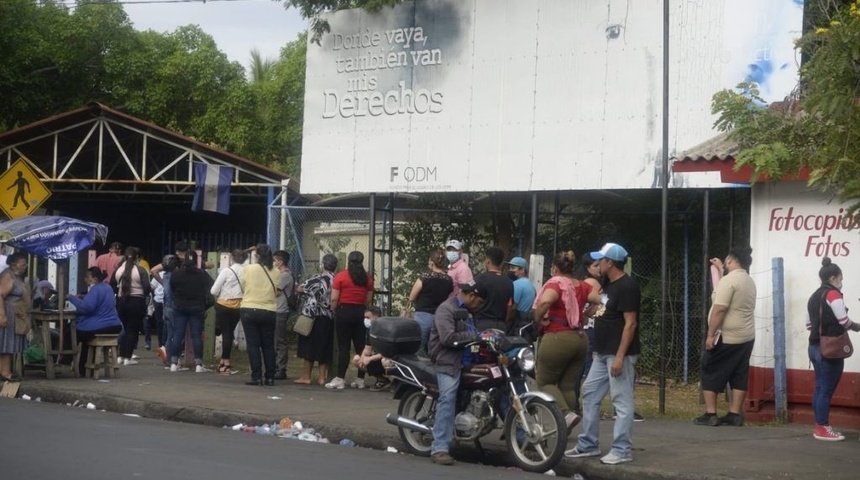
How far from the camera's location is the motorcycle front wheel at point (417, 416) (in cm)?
1081

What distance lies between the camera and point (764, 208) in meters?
13.1

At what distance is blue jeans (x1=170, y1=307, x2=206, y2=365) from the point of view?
17375mm

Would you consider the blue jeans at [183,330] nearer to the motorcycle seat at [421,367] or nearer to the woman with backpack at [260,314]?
the woman with backpack at [260,314]

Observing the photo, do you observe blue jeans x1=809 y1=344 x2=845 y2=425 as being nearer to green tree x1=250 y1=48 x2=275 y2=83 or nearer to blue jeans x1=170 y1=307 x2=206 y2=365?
blue jeans x1=170 y1=307 x2=206 y2=365

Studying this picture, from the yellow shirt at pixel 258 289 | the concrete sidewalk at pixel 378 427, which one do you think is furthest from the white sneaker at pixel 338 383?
the yellow shirt at pixel 258 289

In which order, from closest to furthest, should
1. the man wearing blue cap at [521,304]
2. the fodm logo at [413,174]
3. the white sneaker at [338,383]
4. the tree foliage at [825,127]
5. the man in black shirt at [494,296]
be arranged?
the tree foliage at [825,127]
the man in black shirt at [494,296]
the man wearing blue cap at [521,304]
the white sneaker at [338,383]
the fodm logo at [413,174]

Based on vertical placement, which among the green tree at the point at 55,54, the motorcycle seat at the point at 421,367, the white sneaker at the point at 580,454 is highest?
the green tree at the point at 55,54

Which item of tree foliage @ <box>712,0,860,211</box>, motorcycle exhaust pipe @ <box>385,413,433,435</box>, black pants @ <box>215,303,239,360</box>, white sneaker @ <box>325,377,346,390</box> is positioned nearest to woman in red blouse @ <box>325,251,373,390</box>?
white sneaker @ <box>325,377,346,390</box>

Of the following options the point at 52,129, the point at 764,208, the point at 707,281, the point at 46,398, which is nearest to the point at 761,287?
the point at 764,208

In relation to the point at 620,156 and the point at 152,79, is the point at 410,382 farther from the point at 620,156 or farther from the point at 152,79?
the point at 152,79

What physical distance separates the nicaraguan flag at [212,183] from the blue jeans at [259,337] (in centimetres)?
850

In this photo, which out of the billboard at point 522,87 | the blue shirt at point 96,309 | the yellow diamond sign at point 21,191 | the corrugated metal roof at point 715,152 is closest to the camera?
the corrugated metal roof at point 715,152

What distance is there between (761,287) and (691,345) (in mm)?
3645

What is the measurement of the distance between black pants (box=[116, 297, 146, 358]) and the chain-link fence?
3.21 m
